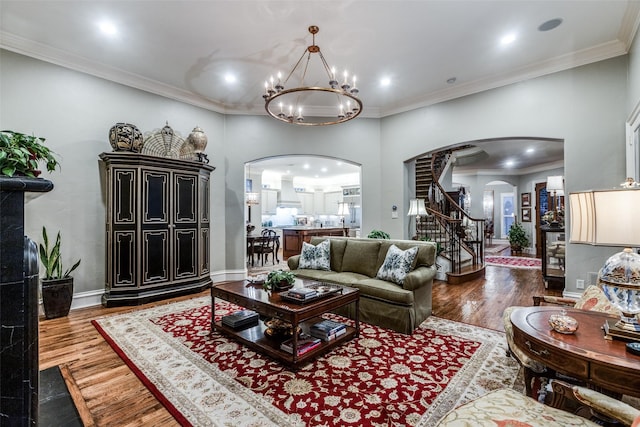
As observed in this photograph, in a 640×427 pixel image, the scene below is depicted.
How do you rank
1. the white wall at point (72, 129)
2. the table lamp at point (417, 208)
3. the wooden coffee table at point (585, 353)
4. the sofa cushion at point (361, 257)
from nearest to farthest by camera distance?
the wooden coffee table at point (585, 353), the white wall at point (72, 129), the sofa cushion at point (361, 257), the table lamp at point (417, 208)

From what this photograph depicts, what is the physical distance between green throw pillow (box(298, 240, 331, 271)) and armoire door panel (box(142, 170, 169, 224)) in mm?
2174

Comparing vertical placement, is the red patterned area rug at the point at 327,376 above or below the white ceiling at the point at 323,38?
below

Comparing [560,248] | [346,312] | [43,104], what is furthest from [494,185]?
[43,104]

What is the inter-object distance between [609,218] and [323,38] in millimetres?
3319

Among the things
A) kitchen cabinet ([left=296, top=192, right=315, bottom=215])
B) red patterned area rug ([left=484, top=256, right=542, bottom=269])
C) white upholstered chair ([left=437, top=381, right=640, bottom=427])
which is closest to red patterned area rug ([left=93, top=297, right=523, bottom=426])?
white upholstered chair ([left=437, top=381, right=640, bottom=427])

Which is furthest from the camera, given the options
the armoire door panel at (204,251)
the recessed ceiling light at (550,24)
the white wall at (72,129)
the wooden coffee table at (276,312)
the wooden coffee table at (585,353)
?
the armoire door panel at (204,251)

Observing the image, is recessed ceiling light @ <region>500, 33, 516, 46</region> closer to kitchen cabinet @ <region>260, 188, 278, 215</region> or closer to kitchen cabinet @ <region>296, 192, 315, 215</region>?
kitchen cabinet @ <region>260, 188, 278, 215</region>

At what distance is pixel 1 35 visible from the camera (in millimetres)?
3482

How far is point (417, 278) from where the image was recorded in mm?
3096

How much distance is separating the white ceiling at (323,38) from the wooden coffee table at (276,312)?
288 cm

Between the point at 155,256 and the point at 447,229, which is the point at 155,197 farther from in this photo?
the point at 447,229

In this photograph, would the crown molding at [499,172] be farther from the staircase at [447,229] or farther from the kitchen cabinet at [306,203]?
the kitchen cabinet at [306,203]

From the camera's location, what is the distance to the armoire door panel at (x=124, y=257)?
13.3ft

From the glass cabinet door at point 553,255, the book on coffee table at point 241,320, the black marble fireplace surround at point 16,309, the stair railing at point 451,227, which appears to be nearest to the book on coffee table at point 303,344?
the book on coffee table at point 241,320
